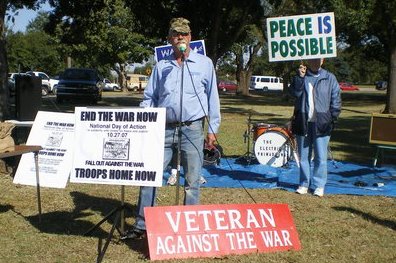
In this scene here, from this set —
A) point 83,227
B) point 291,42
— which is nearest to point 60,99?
point 291,42

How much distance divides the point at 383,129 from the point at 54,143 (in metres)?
6.46

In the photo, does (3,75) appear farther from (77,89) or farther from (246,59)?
(246,59)

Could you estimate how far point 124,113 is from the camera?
5379 millimetres

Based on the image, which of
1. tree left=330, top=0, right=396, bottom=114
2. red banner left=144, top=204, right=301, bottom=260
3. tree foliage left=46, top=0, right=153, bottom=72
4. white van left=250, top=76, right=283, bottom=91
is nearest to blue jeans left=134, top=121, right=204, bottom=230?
red banner left=144, top=204, right=301, bottom=260

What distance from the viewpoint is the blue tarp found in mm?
9125

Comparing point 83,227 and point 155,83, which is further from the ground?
point 155,83

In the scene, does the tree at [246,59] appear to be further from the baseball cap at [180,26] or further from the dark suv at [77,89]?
the baseball cap at [180,26]

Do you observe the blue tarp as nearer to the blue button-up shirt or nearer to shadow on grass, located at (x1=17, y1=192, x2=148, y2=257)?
shadow on grass, located at (x1=17, y1=192, x2=148, y2=257)

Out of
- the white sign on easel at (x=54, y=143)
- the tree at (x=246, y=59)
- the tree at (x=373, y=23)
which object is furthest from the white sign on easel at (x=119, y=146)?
the tree at (x=246, y=59)

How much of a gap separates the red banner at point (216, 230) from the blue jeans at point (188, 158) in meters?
0.34

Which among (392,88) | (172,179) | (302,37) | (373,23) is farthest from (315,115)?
(392,88)

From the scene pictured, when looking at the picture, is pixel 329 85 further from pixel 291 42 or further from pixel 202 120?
pixel 202 120

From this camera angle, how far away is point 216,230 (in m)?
5.35

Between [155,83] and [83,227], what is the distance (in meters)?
1.92
